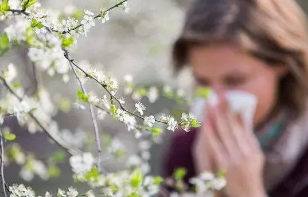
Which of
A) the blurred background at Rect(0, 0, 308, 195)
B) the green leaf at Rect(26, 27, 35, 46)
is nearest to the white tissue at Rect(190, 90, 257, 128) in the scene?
the green leaf at Rect(26, 27, 35, 46)

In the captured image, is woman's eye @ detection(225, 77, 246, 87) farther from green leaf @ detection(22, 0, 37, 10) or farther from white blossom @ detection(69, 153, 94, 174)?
green leaf @ detection(22, 0, 37, 10)

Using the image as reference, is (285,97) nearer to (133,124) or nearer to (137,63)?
(133,124)

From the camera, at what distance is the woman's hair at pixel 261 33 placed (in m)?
1.80

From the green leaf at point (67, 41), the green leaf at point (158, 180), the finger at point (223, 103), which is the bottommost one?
the green leaf at point (158, 180)

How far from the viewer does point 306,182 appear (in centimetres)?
178

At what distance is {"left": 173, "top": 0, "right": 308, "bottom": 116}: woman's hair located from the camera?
180 cm

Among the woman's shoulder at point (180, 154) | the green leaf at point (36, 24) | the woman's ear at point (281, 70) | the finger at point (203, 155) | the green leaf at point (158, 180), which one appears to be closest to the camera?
the green leaf at point (36, 24)

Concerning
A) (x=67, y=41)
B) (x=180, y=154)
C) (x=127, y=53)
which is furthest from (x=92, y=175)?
(x=127, y=53)

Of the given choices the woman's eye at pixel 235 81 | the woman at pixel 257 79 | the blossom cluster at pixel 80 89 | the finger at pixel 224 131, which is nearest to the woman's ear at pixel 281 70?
the woman at pixel 257 79

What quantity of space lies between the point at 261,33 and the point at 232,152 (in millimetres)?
321

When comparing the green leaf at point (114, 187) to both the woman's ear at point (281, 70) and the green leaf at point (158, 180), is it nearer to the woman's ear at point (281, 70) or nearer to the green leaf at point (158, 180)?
the green leaf at point (158, 180)

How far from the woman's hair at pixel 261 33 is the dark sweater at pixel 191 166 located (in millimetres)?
156

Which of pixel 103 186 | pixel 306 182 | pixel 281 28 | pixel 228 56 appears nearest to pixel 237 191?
pixel 306 182

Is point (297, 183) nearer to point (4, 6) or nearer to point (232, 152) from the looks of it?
point (232, 152)
